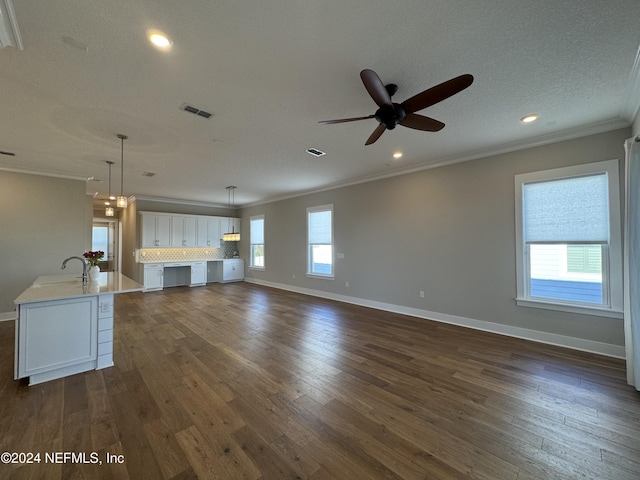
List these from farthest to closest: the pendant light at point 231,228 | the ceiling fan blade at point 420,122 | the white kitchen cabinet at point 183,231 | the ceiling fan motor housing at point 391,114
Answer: the white kitchen cabinet at point 183,231, the pendant light at point 231,228, the ceiling fan blade at point 420,122, the ceiling fan motor housing at point 391,114

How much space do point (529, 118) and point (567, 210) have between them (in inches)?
55.7

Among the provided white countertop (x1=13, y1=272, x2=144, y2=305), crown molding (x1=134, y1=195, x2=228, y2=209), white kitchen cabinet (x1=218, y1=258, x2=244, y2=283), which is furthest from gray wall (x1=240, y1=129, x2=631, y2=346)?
crown molding (x1=134, y1=195, x2=228, y2=209)

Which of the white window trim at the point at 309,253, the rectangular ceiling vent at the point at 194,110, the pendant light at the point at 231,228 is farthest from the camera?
the pendant light at the point at 231,228

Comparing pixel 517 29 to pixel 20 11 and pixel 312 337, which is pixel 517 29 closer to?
pixel 20 11

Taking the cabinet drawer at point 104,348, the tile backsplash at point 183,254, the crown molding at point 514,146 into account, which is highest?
the crown molding at point 514,146

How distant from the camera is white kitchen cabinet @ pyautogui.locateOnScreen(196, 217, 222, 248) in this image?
8.77m

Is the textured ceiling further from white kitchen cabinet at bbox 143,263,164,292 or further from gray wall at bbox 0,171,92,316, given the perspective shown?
white kitchen cabinet at bbox 143,263,164,292

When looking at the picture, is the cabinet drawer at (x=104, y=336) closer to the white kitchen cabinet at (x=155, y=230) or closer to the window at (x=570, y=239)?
the window at (x=570, y=239)

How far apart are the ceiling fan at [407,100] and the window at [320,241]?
4134 mm

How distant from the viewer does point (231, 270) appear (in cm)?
927

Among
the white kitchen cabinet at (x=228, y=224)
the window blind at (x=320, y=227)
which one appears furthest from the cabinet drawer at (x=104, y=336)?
the white kitchen cabinet at (x=228, y=224)

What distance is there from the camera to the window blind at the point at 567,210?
3291 mm

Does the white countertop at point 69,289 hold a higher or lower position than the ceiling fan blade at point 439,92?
lower

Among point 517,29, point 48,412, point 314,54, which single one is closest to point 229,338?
point 48,412
